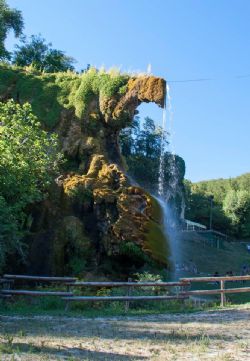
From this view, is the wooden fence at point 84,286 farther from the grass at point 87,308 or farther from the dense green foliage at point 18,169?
the dense green foliage at point 18,169

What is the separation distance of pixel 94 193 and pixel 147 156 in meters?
43.3

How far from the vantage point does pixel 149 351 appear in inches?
295

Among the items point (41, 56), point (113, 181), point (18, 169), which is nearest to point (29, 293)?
point (18, 169)

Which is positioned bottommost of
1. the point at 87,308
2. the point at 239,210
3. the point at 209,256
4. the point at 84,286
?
the point at 87,308

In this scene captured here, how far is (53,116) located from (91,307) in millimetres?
10031

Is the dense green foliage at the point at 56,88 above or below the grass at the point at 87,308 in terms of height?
above

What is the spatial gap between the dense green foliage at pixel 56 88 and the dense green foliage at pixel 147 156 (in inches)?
1208

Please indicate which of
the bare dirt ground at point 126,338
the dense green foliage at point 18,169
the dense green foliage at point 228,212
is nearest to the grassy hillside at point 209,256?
the dense green foliage at point 228,212

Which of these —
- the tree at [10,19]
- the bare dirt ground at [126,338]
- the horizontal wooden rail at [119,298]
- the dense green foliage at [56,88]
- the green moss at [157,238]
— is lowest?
the bare dirt ground at [126,338]

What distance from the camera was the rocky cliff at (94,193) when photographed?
1727 centimetres

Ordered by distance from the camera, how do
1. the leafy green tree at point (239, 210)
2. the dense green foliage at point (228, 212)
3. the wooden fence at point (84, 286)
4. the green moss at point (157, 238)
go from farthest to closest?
the dense green foliage at point (228, 212) < the leafy green tree at point (239, 210) < the green moss at point (157, 238) < the wooden fence at point (84, 286)

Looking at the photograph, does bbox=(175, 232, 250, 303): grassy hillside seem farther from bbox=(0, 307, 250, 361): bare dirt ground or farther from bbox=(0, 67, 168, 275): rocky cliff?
bbox=(0, 307, 250, 361): bare dirt ground

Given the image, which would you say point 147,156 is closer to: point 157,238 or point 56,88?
point 56,88

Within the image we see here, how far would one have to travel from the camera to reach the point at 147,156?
61.0m
